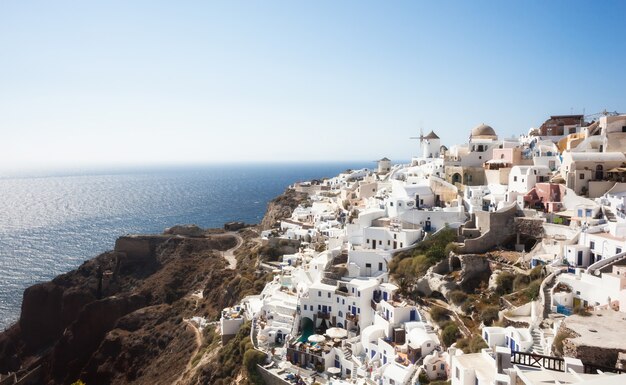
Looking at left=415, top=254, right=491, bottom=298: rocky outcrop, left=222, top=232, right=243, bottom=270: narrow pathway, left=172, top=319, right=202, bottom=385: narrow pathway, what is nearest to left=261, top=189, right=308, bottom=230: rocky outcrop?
left=222, top=232, right=243, bottom=270: narrow pathway

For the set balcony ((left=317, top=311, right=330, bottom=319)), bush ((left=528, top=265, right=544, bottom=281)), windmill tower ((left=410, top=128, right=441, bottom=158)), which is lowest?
balcony ((left=317, top=311, right=330, bottom=319))

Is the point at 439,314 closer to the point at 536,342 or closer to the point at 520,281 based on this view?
the point at 520,281

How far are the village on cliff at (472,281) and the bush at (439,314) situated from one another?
9 cm

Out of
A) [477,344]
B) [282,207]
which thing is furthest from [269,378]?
[282,207]

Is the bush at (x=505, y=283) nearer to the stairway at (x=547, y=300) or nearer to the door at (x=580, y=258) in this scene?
the stairway at (x=547, y=300)

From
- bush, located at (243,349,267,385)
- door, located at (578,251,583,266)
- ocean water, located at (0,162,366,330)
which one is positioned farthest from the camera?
ocean water, located at (0,162,366,330)

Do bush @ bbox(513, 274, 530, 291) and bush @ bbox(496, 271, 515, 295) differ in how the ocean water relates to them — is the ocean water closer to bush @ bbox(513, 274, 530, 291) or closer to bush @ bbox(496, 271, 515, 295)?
bush @ bbox(496, 271, 515, 295)

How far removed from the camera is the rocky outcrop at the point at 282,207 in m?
78.8

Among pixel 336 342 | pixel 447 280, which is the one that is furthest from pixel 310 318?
pixel 447 280

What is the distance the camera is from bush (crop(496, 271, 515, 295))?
28.9 m

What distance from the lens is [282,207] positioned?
82.1 metres

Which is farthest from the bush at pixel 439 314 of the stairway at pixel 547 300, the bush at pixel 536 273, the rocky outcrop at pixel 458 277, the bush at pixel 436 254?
the stairway at pixel 547 300

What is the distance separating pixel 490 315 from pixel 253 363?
17.3m

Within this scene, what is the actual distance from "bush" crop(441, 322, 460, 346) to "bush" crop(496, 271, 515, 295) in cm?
426
